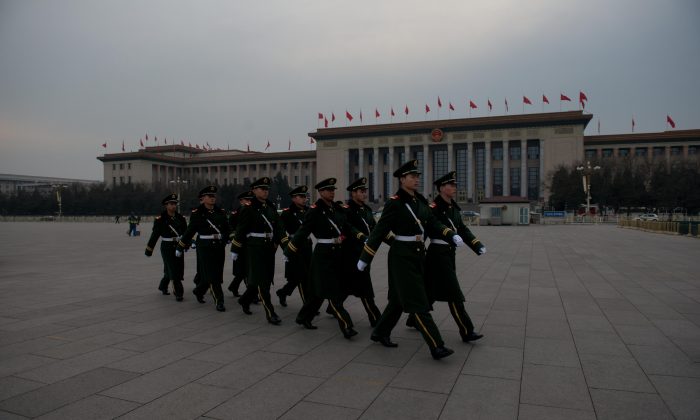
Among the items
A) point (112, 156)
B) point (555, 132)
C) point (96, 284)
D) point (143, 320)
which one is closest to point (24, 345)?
point (143, 320)

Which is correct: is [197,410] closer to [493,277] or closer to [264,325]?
[264,325]

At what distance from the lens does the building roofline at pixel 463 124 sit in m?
69.7

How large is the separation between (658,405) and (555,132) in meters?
73.7

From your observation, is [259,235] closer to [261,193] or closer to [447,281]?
[261,193]

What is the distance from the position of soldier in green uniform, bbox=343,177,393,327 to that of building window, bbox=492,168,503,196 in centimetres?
7424

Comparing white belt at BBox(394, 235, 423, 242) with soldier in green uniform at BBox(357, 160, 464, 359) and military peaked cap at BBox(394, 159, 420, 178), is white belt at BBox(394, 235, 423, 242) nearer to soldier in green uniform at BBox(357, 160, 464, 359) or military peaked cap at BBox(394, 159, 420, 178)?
soldier in green uniform at BBox(357, 160, 464, 359)

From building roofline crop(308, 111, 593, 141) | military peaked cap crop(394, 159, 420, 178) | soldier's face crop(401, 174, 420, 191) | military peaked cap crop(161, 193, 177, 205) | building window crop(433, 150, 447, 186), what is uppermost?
building roofline crop(308, 111, 593, 141)

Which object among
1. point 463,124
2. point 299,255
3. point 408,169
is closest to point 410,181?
point 408,169

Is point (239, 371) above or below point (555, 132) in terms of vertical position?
below

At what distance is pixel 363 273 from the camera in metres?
5.75

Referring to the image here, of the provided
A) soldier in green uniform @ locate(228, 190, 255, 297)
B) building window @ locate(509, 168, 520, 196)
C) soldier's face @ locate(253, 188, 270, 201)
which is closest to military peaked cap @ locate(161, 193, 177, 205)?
soldier in green uniform @ locate(228, 190, 255, 297)

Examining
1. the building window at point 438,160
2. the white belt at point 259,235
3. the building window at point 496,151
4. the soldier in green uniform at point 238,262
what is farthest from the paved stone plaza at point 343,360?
the building window at point 438,160

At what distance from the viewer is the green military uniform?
182 inches

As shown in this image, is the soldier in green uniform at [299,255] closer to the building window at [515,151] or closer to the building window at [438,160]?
the building window at [515,151]
